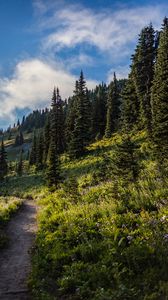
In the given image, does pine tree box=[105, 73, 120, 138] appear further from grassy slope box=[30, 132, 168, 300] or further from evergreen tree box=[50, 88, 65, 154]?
grassy slope box=[30, 132, 168, 300]

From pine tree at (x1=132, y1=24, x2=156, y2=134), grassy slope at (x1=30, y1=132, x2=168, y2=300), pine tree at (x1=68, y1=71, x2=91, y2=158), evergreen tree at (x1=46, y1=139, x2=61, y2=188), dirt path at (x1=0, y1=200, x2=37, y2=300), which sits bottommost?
dirt path at (x1=0, y1=200, x2=37, y2=300)

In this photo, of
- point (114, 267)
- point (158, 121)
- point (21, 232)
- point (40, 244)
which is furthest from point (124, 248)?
point (158, 121)

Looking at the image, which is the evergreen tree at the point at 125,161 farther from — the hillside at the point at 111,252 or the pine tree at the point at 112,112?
the pine tree at the point at 112,112

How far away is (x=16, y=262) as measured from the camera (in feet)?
34.7

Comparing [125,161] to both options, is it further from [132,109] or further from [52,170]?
[132,109]

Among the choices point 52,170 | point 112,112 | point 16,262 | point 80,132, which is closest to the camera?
point 16,262

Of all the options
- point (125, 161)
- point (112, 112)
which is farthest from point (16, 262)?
point (112, 112)

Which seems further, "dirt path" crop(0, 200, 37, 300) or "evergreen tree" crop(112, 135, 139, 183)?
"evergreen tree" crop(112, 135, 139, 183)

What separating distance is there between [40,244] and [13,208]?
466 inches

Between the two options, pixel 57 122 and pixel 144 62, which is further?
pixel 57 122

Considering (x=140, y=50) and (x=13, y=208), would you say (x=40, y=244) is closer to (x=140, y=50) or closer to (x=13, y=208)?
(x=13, y=208)

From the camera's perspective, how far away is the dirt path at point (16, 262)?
7863mm

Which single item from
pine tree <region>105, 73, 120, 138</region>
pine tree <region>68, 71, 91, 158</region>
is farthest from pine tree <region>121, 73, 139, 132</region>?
pine tree <region>105, 73, 120, 138</region>

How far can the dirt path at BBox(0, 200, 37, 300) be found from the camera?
7863 mm
